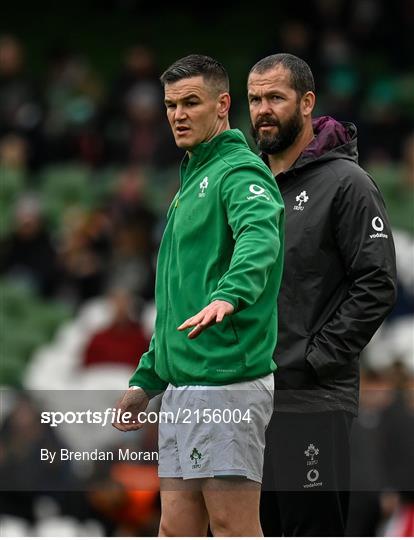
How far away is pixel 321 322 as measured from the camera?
4836mm

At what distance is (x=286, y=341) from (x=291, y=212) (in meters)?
0.44

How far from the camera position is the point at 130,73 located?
1310 cm

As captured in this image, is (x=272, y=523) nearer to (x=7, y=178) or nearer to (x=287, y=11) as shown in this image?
(x=7, y=178)

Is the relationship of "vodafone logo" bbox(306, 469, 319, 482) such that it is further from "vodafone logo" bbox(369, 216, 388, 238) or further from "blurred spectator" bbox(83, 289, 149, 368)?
"blurred spectator" bbox(83, 289, 149, 368)

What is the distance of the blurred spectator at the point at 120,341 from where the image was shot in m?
9.85

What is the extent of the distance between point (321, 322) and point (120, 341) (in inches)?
204

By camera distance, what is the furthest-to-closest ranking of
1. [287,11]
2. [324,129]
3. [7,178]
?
[287,11], [7,178], [324,129]

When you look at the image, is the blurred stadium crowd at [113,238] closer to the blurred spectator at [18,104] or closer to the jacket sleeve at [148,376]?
the blurred spectator at [18,104]

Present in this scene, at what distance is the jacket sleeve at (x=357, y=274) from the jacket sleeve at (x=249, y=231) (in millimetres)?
647

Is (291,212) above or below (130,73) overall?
below

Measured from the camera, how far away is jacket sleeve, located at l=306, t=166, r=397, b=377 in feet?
15.6

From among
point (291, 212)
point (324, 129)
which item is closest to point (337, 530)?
point (291, 212)

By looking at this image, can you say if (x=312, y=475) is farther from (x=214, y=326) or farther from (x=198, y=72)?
(x=198, y=72)

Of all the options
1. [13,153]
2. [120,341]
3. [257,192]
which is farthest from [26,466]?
[13,153]
